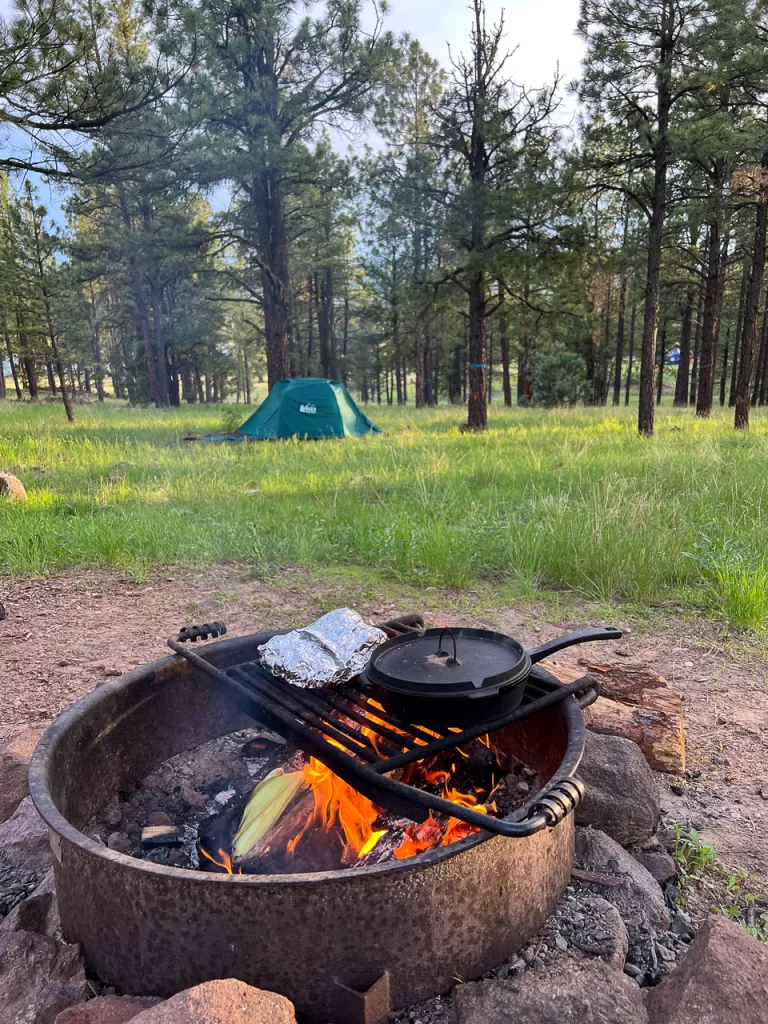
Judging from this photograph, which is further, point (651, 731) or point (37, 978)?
point (651, 731)

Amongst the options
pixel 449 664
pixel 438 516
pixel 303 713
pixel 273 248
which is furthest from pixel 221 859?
pixel 273 248

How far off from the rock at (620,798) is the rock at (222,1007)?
119 centimetres

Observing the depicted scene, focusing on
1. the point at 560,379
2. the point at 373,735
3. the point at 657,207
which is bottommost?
the point at 373,735

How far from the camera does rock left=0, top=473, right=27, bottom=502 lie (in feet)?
23.0

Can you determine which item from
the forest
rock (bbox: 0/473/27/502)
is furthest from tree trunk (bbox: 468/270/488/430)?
rock (bbox: 0/473/27/502)

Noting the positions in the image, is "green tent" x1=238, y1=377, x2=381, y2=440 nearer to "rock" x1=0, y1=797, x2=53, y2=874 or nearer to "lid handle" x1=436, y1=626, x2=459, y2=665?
"rock" x1=0, y1=797, x2=53, y2=874

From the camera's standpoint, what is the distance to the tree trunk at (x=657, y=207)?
459 inches

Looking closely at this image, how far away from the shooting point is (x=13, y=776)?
2275 mm

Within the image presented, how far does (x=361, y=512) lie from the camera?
6.30 meters

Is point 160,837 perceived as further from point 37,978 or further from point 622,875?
point 622,875

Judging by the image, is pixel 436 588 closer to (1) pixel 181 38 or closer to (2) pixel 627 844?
(2) pixel 627 844

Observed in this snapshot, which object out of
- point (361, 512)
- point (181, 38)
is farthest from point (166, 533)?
point (181, 38)

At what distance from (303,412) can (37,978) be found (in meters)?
13.7

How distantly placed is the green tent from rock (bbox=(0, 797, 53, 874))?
12.7 meters
